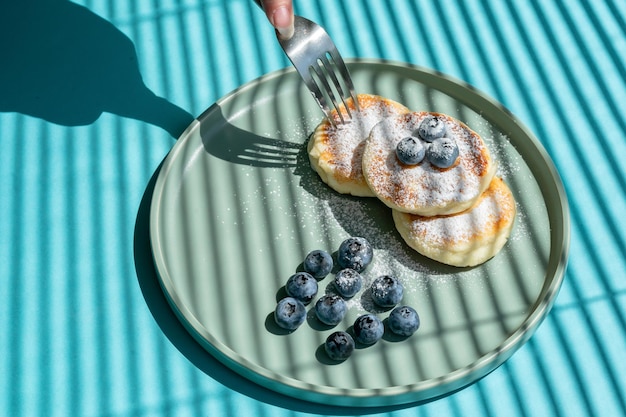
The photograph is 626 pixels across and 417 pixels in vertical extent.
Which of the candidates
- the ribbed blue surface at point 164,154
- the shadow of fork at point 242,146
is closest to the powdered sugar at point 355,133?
the shadow of fork at point 242,146

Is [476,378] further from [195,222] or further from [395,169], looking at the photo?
[195,222]

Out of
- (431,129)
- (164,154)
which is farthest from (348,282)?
(164,154)

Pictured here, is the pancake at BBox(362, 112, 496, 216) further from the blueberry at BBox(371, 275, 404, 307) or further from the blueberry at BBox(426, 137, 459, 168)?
the blueberry at BBox(371, 275, 404, 307)

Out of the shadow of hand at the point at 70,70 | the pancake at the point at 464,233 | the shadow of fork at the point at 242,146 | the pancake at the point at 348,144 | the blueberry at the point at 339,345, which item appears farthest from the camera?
the shadow of hand at the point at 70,70

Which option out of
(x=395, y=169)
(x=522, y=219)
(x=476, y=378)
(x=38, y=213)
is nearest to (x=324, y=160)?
(x=395, y=169)

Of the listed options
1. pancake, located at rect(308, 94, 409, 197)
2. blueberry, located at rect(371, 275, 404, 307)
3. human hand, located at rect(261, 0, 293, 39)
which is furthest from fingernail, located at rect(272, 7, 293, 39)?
blueberry, located at rect(371, 275, 404, 307)

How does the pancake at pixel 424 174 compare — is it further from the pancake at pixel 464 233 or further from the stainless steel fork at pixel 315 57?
the stainless steel fork at pixel 315 57
